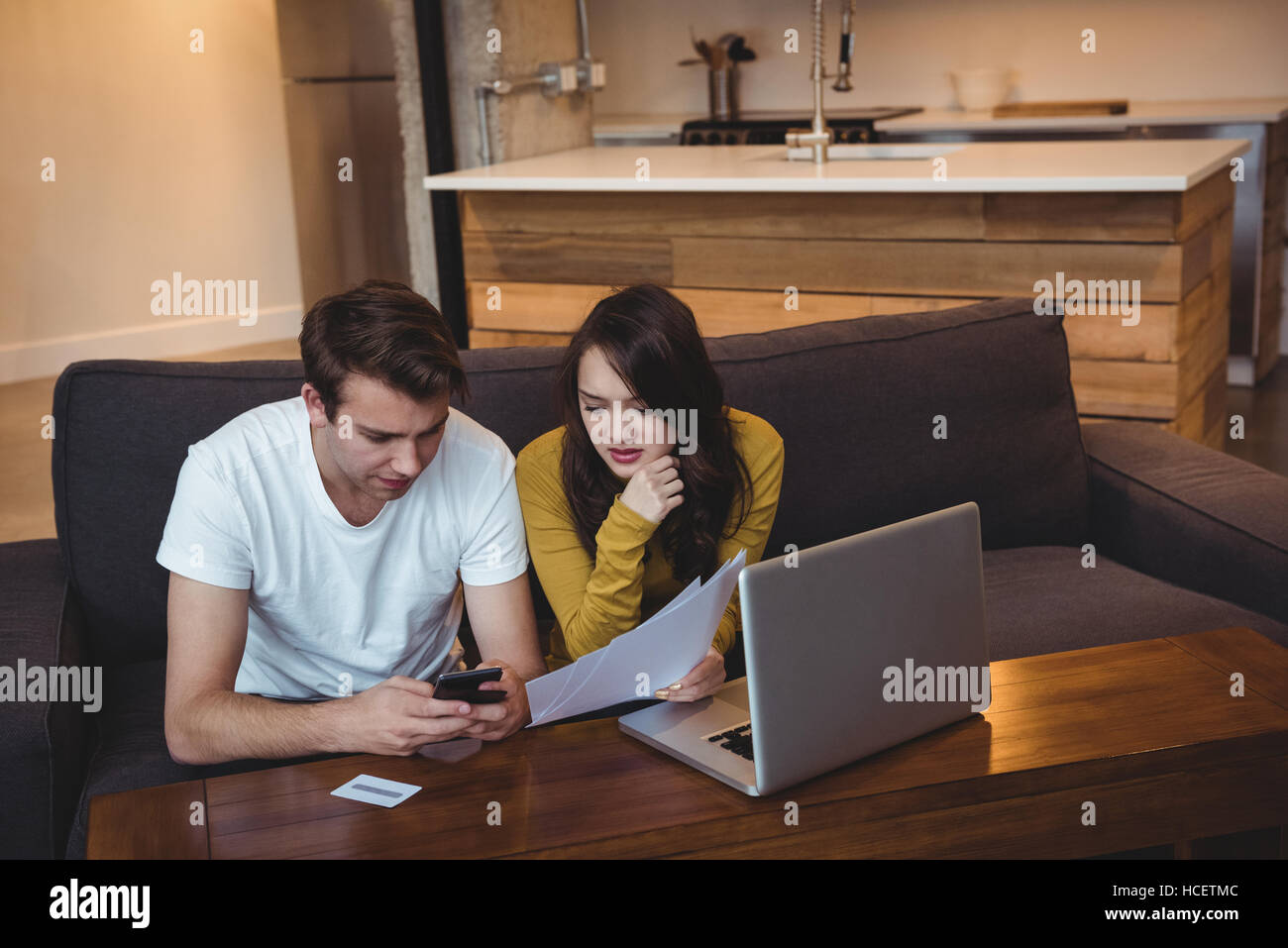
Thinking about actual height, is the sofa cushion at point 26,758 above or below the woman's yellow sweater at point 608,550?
below

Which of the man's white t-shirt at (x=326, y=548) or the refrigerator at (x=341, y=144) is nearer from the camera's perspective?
the man's white t-shirt at (x=326, y=548)

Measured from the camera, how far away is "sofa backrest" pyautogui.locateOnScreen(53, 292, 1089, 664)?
1.88 meters

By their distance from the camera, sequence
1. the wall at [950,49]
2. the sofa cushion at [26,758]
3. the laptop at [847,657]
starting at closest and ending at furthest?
the laptop at [847,657] < the sofa cushion at [26,758] < the wall at [950,49]

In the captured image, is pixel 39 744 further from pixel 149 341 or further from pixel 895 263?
pixel 149 341

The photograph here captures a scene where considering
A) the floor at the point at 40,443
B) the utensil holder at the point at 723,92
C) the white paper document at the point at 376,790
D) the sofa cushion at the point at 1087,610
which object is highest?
the utensil holder at the point at 723,92

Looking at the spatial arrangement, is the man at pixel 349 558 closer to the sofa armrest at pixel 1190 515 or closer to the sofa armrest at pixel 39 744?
the sofa armrest at pixel 39 744

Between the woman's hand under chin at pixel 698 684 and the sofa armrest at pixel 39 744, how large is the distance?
772 millimetres

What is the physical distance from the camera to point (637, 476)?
5.18 feet

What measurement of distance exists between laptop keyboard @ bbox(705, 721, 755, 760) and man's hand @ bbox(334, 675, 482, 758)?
0.80 ft

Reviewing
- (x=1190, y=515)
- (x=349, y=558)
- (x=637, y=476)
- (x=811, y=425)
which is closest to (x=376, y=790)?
(x=349, y=558)

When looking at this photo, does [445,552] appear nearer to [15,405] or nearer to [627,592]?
[627,592]

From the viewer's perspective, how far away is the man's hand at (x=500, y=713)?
4.33 feet

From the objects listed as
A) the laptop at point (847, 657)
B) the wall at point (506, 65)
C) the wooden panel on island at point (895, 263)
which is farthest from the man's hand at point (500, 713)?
the wall at point (506, 65)

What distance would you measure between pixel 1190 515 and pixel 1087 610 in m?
0.26
